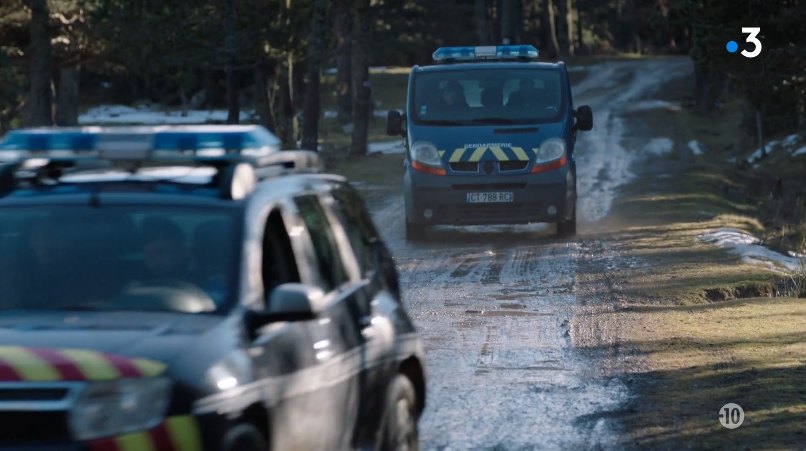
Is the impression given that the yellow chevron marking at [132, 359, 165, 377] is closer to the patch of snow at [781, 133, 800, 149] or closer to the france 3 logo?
the france 3 logo

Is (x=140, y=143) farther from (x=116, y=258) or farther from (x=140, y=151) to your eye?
(x=116, y=258)

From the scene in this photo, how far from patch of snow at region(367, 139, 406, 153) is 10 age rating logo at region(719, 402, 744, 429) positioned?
99.2ft

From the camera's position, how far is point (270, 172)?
Answer: 225 inches

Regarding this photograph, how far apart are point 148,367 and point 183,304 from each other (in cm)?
79

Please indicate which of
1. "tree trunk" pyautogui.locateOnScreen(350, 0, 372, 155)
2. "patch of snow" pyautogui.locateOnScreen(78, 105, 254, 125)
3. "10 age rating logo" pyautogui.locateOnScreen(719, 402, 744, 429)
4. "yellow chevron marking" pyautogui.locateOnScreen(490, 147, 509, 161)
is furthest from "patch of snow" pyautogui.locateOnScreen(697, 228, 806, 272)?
"patch of snow" pyautogui.locateOnScreen(78, 105, 254, 125)

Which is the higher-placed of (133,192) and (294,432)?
(133,192)

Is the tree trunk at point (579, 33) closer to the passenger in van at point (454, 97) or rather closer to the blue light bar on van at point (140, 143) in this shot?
the passenger in van at point (454, 97)

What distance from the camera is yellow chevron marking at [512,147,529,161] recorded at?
59.1 feet

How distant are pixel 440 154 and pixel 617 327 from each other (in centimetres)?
675

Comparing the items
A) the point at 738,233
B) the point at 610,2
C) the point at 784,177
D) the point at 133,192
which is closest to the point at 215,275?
the point at 133,192

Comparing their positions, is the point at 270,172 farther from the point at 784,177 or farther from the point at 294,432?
Result: the point at 784,177

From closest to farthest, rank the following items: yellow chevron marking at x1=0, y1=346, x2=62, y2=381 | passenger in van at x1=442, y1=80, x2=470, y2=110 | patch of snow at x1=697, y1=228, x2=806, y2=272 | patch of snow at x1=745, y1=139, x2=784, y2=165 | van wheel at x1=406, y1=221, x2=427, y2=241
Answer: yellow chevron marking at x1=0, y1=346, x2=62, y2=381 < patch of snow at x1=697, y1=228, x2=806, y2=272 < passenger in van at x1=442, y1=80, x2=470, y2=110 < van wheel at x1=406, y1=221, x2=427, y2=241 < patch of snow at x1=745, y1=139, x2=784, y2=165

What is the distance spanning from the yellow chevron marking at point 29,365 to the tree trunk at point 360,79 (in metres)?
31.1

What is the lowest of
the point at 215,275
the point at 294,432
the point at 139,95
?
the point at 139,95
